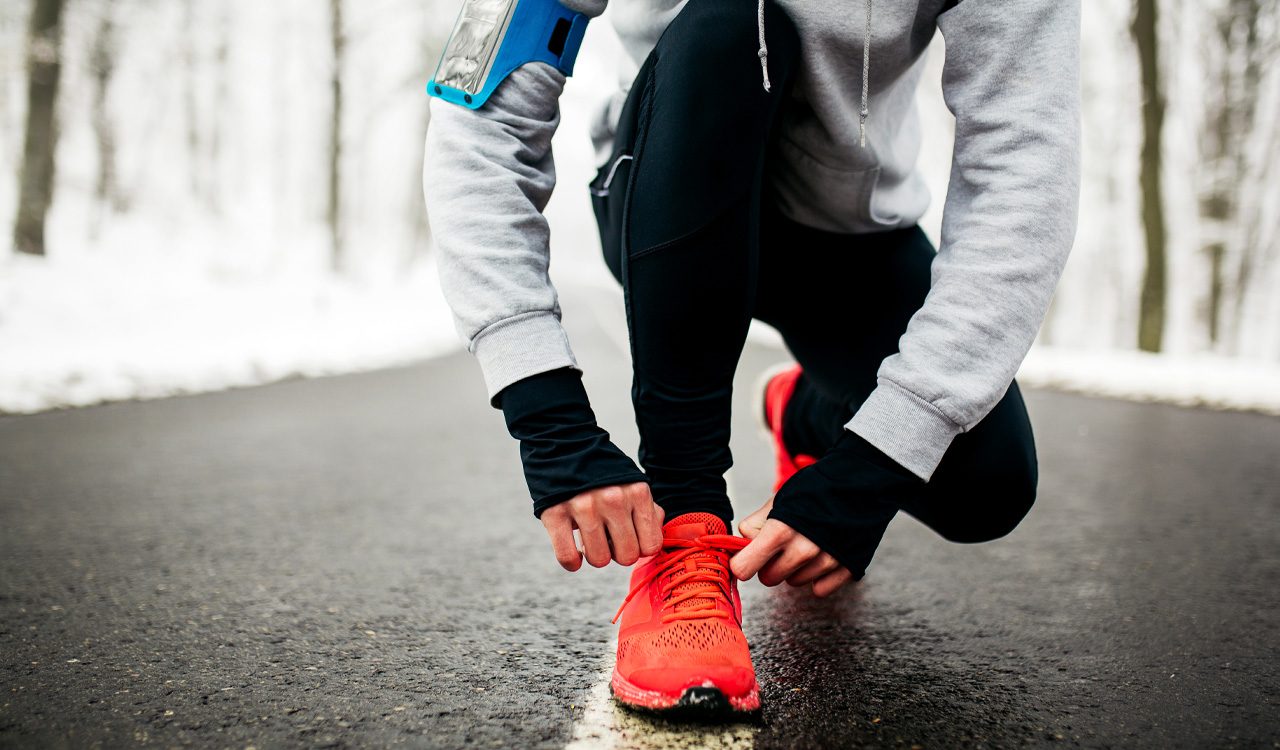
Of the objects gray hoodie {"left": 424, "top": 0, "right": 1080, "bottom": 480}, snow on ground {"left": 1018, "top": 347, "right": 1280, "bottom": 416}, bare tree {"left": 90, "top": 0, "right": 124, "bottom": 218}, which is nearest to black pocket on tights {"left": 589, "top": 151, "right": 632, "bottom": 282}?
gray hoodie {"left": 424, "top": 0, "right": 1080, "bottom": 480}

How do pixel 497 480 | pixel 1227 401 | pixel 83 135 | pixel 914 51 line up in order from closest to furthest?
1. pixel 914 51
2. pixel 497 480
3. pixel 1227 401
4. pixel 83 135

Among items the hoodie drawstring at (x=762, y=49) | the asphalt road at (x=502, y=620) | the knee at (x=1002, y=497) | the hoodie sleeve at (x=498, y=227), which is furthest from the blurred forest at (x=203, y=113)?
the knee at (x=1002, y=497)

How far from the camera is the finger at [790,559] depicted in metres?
1.13

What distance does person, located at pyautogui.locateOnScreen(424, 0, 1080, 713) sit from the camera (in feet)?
3.77

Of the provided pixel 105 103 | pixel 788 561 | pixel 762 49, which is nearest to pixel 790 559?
pixel 788 561

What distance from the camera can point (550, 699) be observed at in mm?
1284

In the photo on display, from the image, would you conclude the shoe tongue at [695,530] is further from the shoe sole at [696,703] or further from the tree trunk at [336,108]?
the tree trunk at [336,108]

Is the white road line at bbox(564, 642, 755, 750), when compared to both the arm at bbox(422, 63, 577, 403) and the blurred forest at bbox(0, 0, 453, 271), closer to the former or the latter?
the arm at bbox(422, 63, 577, 403)

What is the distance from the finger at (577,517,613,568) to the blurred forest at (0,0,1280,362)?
10524 mm

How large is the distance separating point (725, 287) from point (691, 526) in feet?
1.23

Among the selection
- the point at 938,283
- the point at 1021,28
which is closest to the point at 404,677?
the point at 938,283

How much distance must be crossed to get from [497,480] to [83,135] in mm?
30636

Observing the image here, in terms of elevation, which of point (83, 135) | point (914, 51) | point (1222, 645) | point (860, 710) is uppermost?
point (914, 51)

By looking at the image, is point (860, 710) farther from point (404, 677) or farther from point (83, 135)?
point (83, 135)
